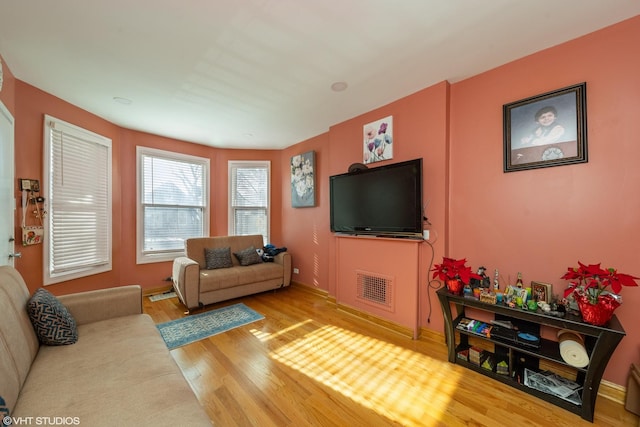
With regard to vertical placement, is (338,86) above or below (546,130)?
above

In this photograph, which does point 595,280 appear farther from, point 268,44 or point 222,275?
point 222,275

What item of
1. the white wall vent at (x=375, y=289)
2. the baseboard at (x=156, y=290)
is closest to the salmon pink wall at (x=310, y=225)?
the white wall vent at (x=375, y=289)

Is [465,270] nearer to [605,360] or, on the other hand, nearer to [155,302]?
[605,360]

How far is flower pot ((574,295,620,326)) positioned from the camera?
1.49 metres

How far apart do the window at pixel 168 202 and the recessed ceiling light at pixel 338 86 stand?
3017mm

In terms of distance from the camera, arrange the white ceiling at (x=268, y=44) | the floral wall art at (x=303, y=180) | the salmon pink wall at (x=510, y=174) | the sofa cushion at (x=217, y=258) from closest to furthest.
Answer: the white ceiling at (x=268, y=44), the salmon pink wall at (x=510, y=174), the sofa cushion at (x=217, y=258), the floral wall art at (x=303, y=180)

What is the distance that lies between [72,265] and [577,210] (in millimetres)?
5106

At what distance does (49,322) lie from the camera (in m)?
1.49

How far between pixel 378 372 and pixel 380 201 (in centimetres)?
165

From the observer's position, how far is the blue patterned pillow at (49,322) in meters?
1.47

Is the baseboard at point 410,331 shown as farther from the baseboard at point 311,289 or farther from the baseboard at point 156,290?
the baseboard at point 156,290

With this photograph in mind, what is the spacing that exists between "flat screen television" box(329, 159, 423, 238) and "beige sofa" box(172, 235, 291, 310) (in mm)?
1329

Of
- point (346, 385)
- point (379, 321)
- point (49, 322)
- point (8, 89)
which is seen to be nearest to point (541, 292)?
point (379, 321)

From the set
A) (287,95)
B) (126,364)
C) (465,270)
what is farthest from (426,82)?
(126,364)
